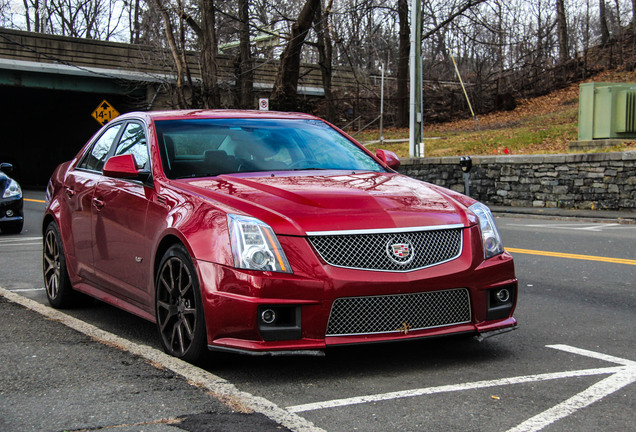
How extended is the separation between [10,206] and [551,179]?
12241 mm

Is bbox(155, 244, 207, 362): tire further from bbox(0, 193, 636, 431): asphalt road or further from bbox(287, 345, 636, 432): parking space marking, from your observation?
bbox(287, 345, 636, 432): parking space marking

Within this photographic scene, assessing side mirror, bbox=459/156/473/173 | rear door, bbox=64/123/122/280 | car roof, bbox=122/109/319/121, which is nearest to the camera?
car roof, bbox=122/109/319/121

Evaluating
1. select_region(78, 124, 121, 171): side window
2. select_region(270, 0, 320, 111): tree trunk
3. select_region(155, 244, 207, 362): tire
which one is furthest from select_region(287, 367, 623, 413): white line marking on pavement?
select_region(270, 0, 320, 111): tree trunk

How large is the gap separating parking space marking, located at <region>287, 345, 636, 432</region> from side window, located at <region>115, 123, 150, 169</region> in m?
2.44

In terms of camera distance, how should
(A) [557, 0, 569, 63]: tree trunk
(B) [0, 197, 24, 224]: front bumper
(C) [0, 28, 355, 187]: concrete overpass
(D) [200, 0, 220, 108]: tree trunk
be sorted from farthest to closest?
(A) [557, 0, 569, 63]: tree trunk, (C) [0, 28, 355, 187]: concrete overpass, (D) [200, 0, 220, 108]: tree trunk, (B) [0, 197, 24, 224]: front bumper

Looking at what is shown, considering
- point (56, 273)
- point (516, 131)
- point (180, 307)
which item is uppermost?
point (516, 131)

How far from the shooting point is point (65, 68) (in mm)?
39125

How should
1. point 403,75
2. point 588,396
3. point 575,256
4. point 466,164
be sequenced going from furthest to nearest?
point 403,75 → point 466,164 → point 575,256 → point 588,396

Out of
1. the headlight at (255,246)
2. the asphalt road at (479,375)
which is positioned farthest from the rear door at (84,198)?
the headlight at (255,246)

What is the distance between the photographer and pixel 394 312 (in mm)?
4746

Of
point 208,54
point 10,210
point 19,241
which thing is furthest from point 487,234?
point 208,54

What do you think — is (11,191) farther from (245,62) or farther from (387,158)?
(245,62)

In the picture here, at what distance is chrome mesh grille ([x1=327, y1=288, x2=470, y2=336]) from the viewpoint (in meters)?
4.68

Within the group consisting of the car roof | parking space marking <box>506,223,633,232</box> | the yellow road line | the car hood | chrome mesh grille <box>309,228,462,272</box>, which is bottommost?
parking space marking <box>506,223,633,232</box>
